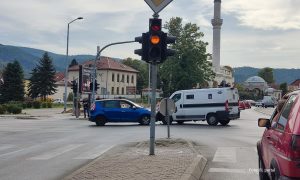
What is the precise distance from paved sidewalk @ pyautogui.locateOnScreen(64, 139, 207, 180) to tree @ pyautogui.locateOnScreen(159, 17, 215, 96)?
7048cm

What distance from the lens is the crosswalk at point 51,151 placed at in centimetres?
1370

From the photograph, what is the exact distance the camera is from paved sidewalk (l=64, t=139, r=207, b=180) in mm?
9234

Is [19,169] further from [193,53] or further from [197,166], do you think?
[193,53]

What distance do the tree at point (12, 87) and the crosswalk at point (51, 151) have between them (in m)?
73.4

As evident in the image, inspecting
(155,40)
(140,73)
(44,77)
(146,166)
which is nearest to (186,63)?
(44,77)

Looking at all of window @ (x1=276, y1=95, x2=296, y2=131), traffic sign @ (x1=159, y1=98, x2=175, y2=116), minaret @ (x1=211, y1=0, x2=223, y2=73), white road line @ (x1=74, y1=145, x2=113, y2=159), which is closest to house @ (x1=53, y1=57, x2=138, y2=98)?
minaret @ (x1=211, y1=0, x2=223, y2=73)

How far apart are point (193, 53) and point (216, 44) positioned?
136 ft

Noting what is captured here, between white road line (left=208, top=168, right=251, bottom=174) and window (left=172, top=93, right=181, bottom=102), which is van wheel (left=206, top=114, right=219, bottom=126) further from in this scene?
white road line (left=208, top=168, right=251, bottom=174)

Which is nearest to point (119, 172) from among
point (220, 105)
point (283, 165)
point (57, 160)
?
point (57, 160)

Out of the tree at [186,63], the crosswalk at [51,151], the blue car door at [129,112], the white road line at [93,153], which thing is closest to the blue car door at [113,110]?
the blue car door at [129,112]

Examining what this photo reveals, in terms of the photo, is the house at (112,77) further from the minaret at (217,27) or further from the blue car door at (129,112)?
the blue car door at (129,112)

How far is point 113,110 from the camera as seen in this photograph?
29547 mm

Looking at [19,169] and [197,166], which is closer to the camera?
[197,166]

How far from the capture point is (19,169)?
444 inches
